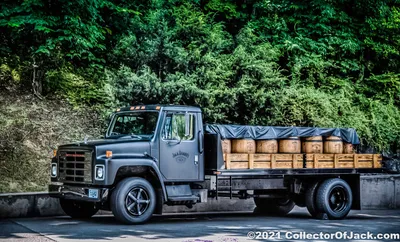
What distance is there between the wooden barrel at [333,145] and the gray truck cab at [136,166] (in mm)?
3488

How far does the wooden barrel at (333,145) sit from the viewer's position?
1394 cm

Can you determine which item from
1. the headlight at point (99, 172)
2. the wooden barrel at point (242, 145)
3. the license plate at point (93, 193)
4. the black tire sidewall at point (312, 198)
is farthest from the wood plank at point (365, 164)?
the license plate at point (93, 193)

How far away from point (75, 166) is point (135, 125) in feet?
5.45

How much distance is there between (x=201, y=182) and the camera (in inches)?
492

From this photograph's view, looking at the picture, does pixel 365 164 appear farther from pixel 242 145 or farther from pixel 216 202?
pixel 216 202

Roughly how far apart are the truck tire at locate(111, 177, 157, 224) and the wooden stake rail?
1953 millimetres

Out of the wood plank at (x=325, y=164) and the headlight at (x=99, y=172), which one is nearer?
the headlight at (x=99, y=172)

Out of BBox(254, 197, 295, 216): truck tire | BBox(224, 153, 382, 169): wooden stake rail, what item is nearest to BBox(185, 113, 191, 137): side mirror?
BBox(224, 153, 382, 169): wooden stake rail

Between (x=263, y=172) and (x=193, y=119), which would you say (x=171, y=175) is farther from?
(x=263, y=172)

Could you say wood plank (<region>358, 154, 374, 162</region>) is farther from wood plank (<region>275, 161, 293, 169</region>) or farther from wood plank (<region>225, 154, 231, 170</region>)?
wood plank (<region>225, 154, 231, 170</region>)

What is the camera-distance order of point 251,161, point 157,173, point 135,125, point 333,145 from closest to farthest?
point 157,173
point 135,125
point 251,161
point 333,145

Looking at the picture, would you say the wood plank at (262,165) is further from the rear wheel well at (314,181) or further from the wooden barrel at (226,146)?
the rear wheel well at (314,181)

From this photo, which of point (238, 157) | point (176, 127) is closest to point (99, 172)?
point (176, 127)

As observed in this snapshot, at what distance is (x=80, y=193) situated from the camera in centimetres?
1120
